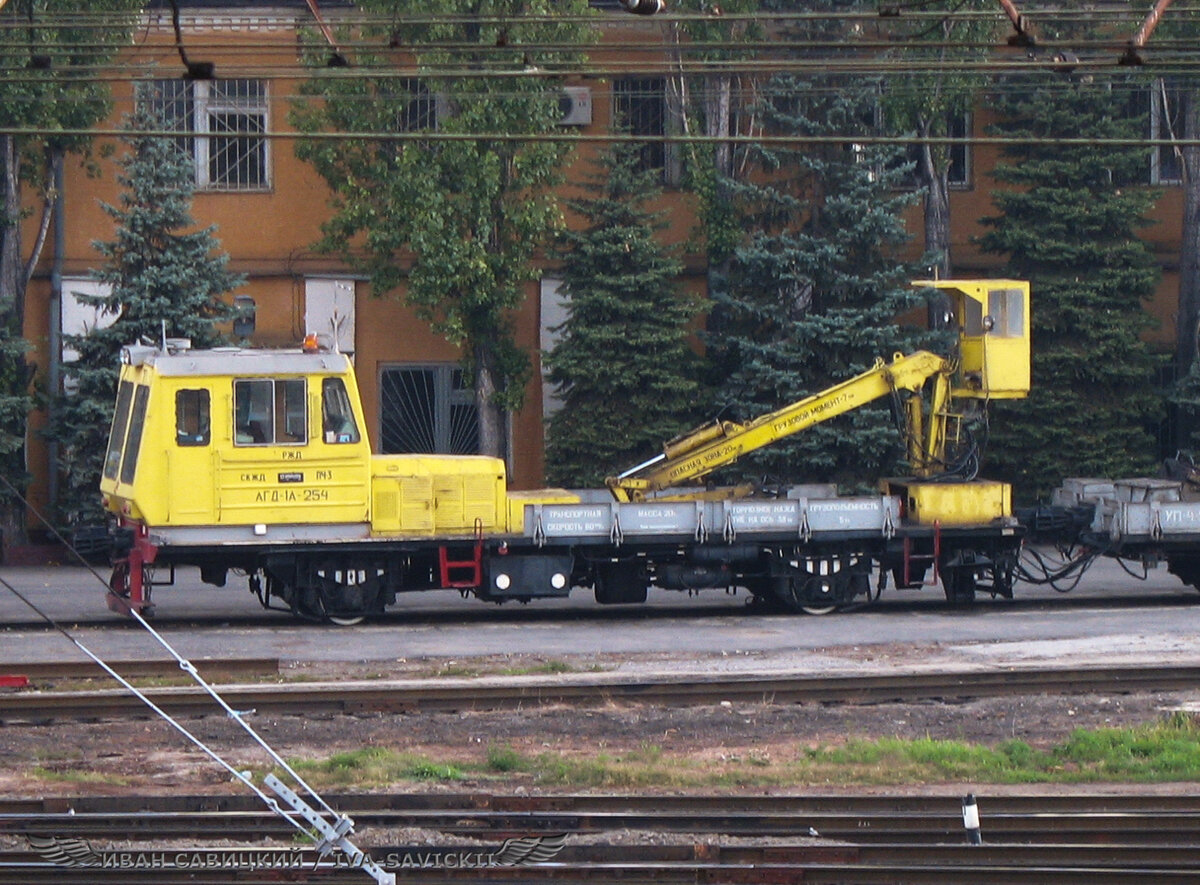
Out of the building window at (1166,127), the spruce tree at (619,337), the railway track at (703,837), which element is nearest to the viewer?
the railway track at (703,837)

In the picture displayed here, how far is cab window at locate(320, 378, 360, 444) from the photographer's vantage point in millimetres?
19234

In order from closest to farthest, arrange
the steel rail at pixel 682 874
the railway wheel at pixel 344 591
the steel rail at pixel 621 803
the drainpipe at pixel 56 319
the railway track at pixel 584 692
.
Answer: the steel rail at pixel 682 874
the steel rail at pixel 621 803
the railway track at pixel 584 692
the railway wheel at pixel 344 591
the drainpipe at pixel 56 319

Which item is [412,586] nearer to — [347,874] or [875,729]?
[875,729]

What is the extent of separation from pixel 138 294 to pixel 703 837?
1932 cm

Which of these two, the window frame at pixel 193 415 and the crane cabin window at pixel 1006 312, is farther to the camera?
the crane cabin window at pixel 1006 312

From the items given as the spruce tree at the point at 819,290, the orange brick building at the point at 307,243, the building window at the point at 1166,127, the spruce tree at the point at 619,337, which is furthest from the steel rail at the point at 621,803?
the building window at the point at 1166,127

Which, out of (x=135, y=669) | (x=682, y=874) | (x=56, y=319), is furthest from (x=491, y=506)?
(x=56, y=319)

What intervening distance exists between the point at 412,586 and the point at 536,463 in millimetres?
10846

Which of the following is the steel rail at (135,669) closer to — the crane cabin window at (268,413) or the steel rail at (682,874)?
the crane cabin window at (268,413)

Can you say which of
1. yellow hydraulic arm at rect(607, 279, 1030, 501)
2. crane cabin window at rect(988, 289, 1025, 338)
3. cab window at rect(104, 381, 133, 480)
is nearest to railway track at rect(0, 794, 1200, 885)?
cab window at rect(104, 381, 133, 480)

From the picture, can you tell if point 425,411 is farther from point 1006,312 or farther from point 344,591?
point 1006,312

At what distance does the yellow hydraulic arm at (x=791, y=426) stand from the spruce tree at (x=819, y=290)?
5.72m

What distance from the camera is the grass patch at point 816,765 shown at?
12.1 meters

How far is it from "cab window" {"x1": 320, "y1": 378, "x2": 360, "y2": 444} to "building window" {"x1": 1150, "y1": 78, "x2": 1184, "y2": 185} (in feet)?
55.0
